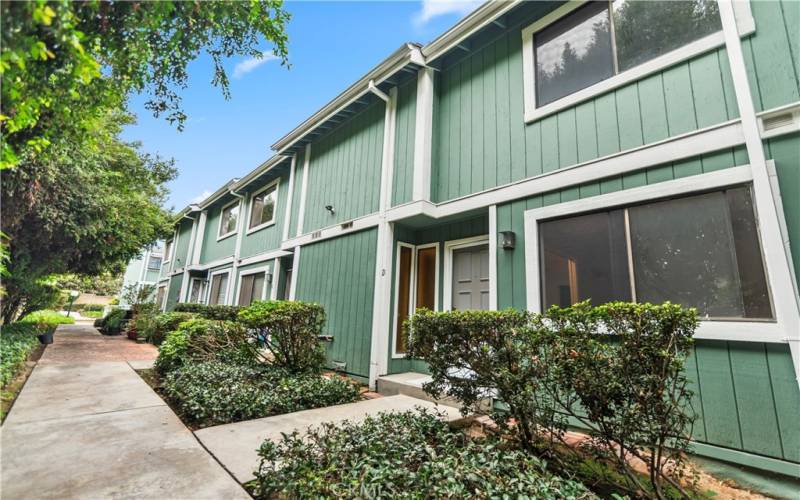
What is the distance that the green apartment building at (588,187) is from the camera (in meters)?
2.81

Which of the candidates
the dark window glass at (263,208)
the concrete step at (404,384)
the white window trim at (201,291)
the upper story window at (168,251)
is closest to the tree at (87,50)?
the concrete step at (404,384)

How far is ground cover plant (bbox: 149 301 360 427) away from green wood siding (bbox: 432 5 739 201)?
10.4 ft

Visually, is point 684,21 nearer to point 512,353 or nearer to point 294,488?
point 512,353

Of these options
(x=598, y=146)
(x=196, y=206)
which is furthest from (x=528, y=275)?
(x=196, y=206)

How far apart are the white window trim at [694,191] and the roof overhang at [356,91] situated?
350 cm

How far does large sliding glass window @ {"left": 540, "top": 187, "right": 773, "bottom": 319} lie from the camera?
9.59 ft

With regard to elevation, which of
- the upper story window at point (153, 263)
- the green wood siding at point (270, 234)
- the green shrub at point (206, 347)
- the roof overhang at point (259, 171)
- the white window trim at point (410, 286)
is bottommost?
the green shrub at point (206, 347)

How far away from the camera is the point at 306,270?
7750 millimetres

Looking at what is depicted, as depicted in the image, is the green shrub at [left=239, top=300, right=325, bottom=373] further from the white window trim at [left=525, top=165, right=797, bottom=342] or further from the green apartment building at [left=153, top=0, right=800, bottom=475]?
the white window trim at [left=525, top=165, right=797, bottom=342]

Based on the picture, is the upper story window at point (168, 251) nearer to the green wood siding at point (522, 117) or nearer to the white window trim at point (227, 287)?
the white window trim at point (227, 287)

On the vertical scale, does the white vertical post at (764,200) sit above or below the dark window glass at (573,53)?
below

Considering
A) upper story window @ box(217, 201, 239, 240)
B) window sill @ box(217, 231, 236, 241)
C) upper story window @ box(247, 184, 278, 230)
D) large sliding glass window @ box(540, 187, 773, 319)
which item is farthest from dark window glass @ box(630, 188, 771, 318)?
upper story window @ box(217, 201, 239, 240)

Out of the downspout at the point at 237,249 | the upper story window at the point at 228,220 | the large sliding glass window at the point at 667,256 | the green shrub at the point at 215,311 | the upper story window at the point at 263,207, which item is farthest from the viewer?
the upper story window at the point at 228,220

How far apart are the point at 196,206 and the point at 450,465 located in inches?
624
